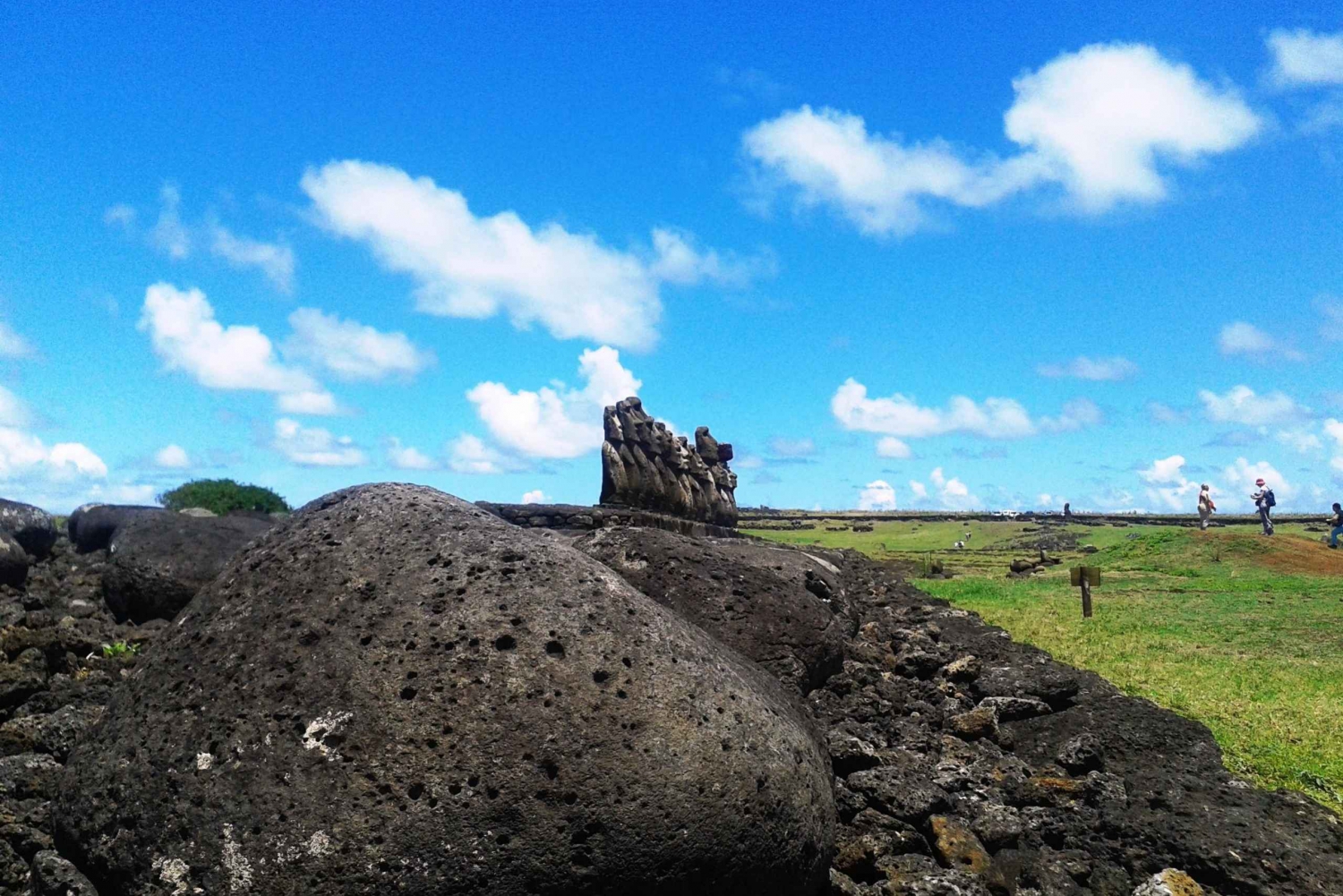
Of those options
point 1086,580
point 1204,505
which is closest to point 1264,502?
point 1204,505

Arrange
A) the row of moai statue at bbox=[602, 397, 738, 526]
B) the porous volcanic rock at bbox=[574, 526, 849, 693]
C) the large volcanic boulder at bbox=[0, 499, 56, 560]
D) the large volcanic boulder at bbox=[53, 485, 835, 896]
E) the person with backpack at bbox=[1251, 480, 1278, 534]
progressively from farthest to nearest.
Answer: the person with backpack at bbox=[1251, 480, 1278, 534], the row of moai statue at bbox=[602, 397, 738, 526], the large volcanic boulder at bbox=[0, 499, 56, 560], the porous volcanic rock at bbox=[574, 526, 849, 693], the large volcanic boulder at bbox=[53, 485, 835, 896]

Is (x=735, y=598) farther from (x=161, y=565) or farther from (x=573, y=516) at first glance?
(x=573, y=516)

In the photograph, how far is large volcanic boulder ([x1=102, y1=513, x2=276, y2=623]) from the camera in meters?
12.3

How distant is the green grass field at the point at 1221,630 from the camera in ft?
27.9

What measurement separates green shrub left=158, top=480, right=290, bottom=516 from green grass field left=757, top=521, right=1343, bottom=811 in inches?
1065

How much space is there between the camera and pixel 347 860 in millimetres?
4004

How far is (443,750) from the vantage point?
418 cm

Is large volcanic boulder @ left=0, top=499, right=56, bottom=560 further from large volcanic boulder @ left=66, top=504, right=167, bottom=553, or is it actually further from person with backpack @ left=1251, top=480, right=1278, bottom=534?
person with backpack @ left=1251, top=480, right=1278, bottom=534

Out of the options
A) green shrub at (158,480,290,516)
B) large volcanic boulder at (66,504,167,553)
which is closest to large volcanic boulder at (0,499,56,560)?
large volcanic boulder at (66,504,167,553)

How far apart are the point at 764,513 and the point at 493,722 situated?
8469 cm

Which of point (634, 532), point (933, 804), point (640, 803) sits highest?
A: point (634, 532)

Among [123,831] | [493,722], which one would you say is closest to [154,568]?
[123,831]

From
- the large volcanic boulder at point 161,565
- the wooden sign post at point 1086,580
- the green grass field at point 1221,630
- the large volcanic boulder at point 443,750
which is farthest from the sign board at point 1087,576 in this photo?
the large volcanic boulder at point 443,750

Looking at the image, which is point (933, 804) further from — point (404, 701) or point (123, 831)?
point (123, 831)
